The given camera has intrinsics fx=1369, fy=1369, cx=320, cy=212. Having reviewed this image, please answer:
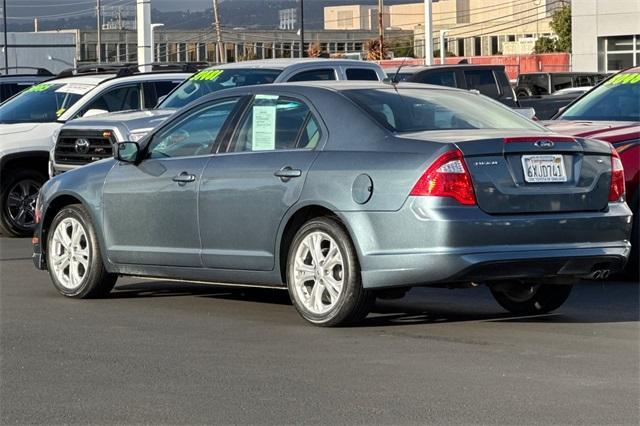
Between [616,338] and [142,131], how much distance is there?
302 inches

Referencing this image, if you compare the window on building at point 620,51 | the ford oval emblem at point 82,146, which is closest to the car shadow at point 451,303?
the ford oval emblem at point 82,146

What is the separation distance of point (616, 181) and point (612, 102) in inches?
162

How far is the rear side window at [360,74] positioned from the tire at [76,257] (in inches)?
271

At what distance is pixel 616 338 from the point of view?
338 inches

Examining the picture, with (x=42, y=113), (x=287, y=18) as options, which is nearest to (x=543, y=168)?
(x=42, y=113)

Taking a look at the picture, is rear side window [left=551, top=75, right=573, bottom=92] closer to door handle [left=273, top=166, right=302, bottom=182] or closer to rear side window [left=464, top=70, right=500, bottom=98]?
rear side window [left=464, top=70, right=500, bottom=98]

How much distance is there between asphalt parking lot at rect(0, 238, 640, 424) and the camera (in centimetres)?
650

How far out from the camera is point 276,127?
9.55m

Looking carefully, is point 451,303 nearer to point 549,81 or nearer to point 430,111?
point 430,111

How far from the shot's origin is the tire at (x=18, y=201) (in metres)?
16.7

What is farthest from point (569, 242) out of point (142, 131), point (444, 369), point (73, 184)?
point (142, 131)

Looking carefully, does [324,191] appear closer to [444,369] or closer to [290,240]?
[290,240]

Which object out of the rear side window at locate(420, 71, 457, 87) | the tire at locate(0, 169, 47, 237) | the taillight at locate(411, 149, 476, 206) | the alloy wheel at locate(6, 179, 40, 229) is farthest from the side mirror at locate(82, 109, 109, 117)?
the taillight at locate(411, 149, 476, 206)

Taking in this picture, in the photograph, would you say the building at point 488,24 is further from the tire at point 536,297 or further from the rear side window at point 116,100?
the tire at point 536,297
